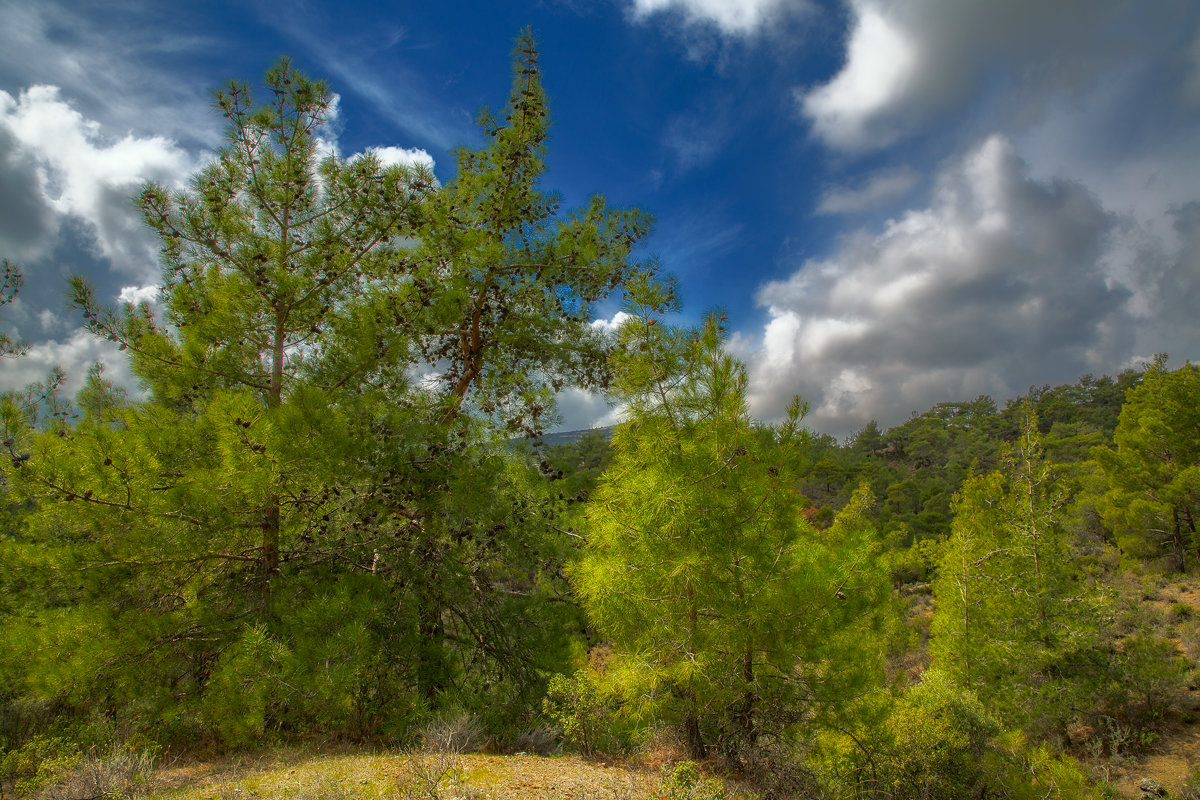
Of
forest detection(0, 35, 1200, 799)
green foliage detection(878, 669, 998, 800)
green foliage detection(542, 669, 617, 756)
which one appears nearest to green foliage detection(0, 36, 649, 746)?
forest detection(0, 35, 1200, 799)

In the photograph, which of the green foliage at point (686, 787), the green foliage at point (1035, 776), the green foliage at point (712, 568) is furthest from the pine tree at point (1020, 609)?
the green foliage at point (686, 787)

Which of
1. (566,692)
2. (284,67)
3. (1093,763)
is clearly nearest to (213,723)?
(566,692)

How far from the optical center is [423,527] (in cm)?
591

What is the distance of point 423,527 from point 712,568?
336cm

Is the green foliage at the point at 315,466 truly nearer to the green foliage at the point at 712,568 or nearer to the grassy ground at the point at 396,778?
the grassy ground at the point at 396,778

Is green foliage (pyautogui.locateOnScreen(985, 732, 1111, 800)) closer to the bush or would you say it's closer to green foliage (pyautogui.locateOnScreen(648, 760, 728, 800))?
green foliage (pyautogui.locateOnScreen(648, 760, 728, 800))

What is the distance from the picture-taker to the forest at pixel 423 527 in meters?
4.46

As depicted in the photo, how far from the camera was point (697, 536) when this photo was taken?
495 centimetres

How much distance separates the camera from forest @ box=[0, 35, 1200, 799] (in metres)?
4.46

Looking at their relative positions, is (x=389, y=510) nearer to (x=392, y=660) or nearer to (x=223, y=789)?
(x=392, y=660)

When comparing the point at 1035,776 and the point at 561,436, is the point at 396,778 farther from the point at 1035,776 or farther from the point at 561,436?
the point at 1035,776

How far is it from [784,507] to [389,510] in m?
4.33

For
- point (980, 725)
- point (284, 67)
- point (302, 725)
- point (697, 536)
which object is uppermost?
point (284, 67)

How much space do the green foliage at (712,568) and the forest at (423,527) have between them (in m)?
0.03
